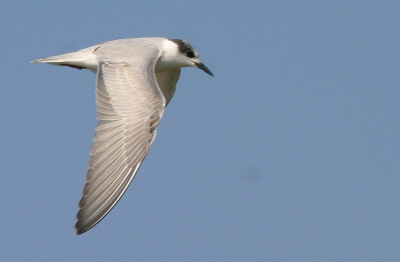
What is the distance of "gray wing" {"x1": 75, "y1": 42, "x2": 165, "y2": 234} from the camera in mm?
12242

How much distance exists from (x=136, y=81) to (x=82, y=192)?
218 centimetres

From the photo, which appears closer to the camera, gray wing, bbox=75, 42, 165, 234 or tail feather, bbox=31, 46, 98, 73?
gray wing, bbox=75, 42, 165, 234

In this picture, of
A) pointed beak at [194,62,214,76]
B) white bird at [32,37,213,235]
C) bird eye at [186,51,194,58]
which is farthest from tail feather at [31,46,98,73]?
pointed beak at [194,62,214,76]

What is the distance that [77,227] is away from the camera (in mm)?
11992

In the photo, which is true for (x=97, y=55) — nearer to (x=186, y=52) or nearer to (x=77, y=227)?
(x=186, y=52)

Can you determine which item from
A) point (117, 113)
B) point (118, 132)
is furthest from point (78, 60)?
point (118, 132)

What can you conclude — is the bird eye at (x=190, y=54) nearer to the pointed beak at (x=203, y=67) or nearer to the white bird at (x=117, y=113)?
the pointed beak at (x=203, y=67)

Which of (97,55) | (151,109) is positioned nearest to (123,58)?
(97,55)

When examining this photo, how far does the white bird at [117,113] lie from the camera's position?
40.3 ft

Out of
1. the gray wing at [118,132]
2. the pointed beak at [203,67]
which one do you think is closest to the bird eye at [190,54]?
the pointed beak at [203,67]

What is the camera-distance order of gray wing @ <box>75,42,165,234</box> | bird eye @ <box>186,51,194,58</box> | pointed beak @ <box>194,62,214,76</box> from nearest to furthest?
gray wing @ <box>75,42,165,234</box>
bird eye @ <box>186,51,194,58</box>
pointed beak @ <box>194,62,214,76</box>

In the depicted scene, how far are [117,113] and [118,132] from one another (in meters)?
0.36

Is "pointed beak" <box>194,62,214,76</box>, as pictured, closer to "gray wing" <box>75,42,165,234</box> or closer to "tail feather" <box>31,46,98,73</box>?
"tail feather" <box>31,46,98,73</box>

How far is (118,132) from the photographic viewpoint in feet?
42.7
